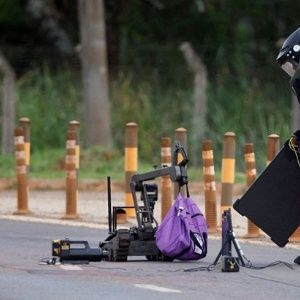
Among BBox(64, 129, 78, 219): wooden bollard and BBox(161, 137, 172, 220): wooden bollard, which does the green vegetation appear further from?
BBox(161, 137, 172, 220): wooden bollard

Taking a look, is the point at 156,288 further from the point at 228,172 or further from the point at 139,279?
the point at 228,172

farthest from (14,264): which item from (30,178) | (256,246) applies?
(30,178)

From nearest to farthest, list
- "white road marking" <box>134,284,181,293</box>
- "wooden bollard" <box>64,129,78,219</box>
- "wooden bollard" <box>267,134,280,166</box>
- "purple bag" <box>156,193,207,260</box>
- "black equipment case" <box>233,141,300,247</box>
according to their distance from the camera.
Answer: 1. "white road marking" <box>134,284,181,293</box>
2. "purple bag" <box>156,193,207,260</box>
3. "black equipment case" <box>233,141,300,247</box>
4. "wooden bollard" <box>267,134,280,166</box>
5. "wooden bollard" <box>64,129,78,219</box>

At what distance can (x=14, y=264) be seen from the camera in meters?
12.7

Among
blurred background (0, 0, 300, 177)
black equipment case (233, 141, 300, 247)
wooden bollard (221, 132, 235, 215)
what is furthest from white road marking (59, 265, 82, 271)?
blurred background (0, 0, 300, 177)

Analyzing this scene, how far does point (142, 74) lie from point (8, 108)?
447cm

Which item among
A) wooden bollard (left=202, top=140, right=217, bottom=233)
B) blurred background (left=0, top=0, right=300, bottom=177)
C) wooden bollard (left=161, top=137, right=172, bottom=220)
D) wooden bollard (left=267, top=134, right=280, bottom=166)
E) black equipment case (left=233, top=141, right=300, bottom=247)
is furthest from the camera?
blurred background (left=0, top=0, right=300, bottom=177)

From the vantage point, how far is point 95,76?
2700 centimetres

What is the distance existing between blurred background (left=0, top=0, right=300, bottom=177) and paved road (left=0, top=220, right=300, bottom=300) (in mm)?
9951

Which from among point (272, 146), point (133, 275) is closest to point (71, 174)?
point (272, 146)

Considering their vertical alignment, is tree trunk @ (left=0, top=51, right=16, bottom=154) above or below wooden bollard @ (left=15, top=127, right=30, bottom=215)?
above

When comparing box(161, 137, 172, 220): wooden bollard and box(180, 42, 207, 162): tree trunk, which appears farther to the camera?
box(180, 42, 207, 162): tree trunk

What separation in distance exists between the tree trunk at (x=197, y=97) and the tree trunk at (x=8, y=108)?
9.71 ft

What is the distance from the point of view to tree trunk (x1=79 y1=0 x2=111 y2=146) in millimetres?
26688
